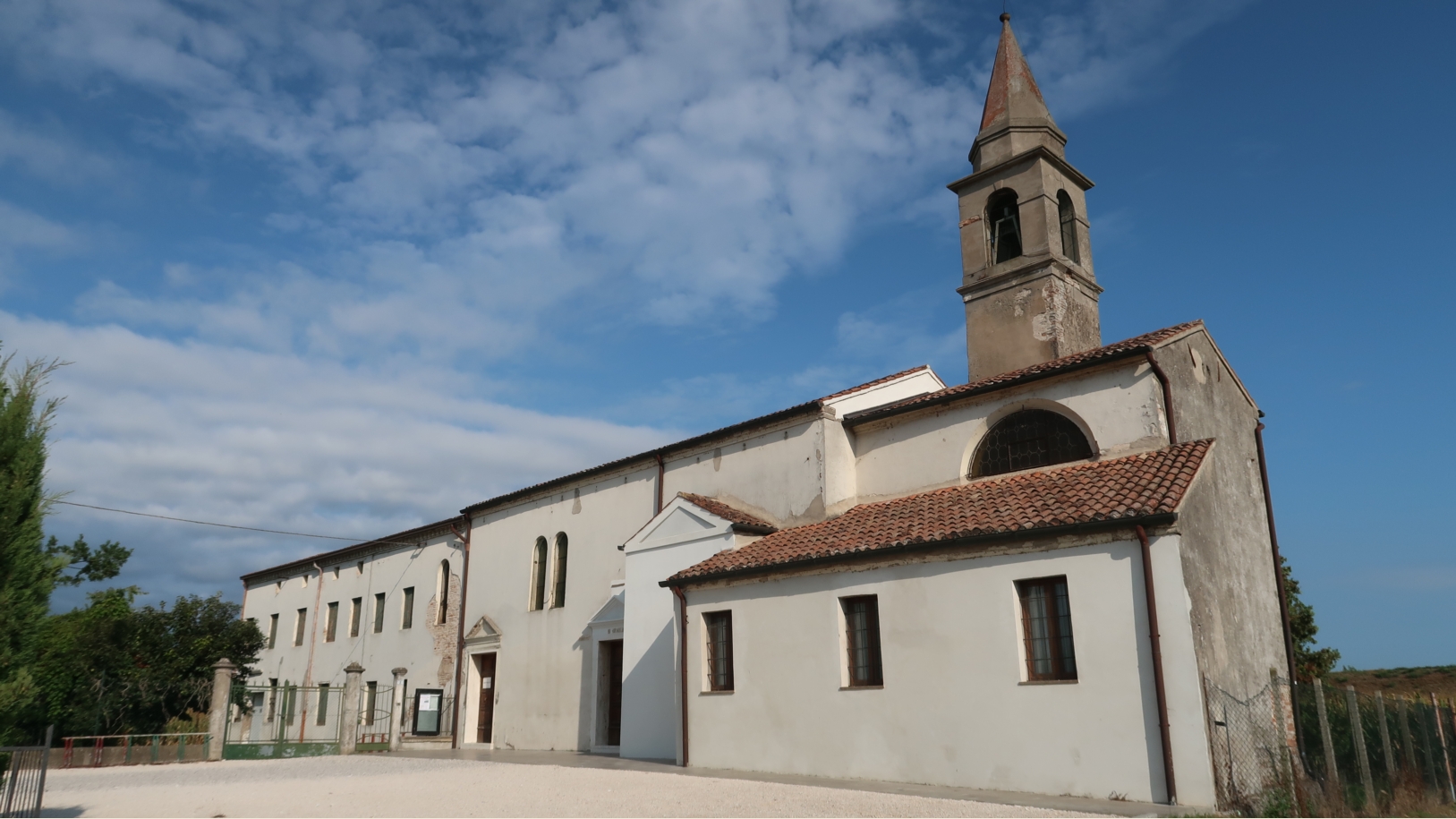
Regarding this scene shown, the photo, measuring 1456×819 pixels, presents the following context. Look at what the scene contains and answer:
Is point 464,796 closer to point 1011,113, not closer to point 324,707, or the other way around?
point 1011,113

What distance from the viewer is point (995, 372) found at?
62.3ft

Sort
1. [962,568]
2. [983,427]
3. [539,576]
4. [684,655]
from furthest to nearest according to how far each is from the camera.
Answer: [539,576], [684,655], [983,427], [962,568]

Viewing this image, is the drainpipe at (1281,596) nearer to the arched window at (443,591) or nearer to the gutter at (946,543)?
the gutter at (946,543)

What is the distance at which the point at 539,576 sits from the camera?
78.6 ft

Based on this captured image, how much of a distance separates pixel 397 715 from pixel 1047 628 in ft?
61.4

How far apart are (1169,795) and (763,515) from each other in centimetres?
935

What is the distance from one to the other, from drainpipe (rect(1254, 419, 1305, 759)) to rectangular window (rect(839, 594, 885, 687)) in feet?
19.9

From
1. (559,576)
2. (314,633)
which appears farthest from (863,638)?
(314,633)

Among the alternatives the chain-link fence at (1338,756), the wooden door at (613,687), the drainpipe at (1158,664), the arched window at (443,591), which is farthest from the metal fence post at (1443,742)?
the arched window at (443,591)

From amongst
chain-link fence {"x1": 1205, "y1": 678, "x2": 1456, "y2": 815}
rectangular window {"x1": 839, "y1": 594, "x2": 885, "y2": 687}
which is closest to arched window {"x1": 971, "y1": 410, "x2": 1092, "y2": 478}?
rectangular window {"x1": 839, "y1": 594, "x2": 885, "y2": 687}

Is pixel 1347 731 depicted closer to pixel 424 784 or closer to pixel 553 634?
pixel 424 784

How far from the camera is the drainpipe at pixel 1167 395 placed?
44.7ft

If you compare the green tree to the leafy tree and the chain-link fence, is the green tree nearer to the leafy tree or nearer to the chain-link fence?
the chain-link fence

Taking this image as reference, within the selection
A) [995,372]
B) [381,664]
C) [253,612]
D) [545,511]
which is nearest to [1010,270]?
[995,372]
